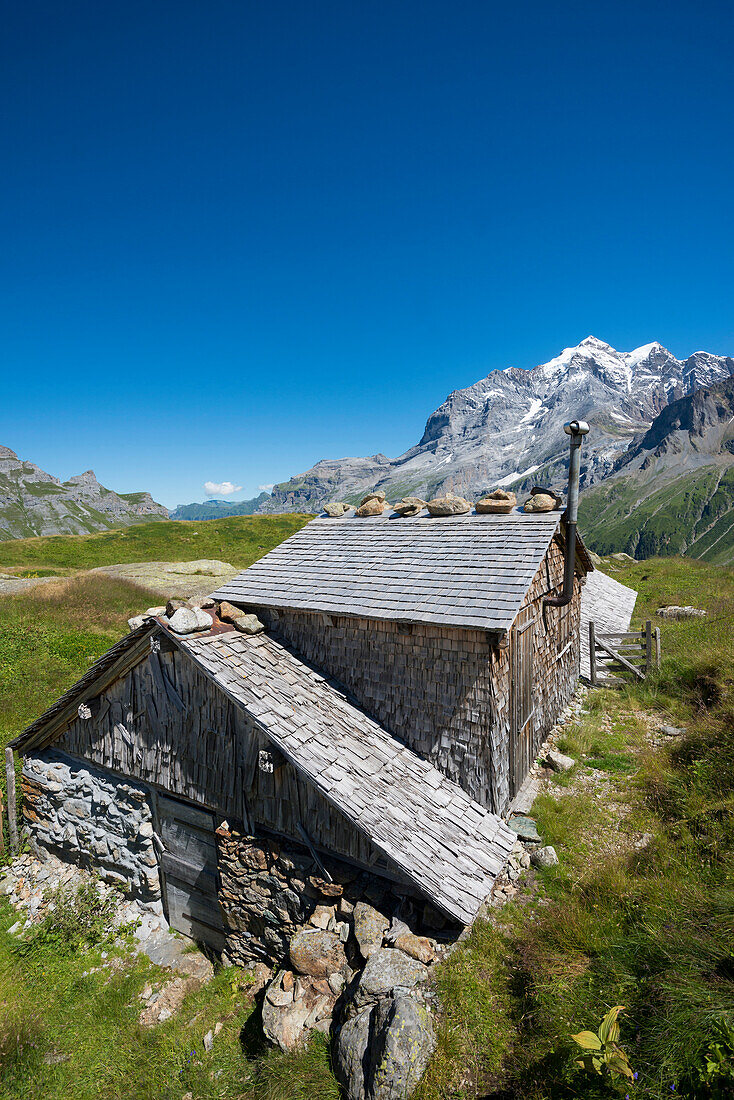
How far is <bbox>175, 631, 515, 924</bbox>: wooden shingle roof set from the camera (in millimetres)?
6371

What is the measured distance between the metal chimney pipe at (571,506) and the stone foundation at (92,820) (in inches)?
393

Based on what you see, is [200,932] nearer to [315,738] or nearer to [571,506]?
[315,738]

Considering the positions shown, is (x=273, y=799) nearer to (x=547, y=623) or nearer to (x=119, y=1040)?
(x=119, y=1040)

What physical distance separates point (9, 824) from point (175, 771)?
5.39 meters

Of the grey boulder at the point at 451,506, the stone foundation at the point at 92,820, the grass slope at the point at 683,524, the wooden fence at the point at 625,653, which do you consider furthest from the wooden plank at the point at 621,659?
the grass slope at the point at 683,524

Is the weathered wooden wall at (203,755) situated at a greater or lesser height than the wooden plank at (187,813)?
greater

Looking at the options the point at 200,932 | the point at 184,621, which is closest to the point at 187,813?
the point at 200,932

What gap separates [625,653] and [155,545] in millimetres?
41107

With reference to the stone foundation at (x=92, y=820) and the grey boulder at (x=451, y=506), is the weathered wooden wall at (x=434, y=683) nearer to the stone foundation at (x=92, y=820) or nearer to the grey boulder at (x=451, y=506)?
the grey boulder at (x=451, y=506)

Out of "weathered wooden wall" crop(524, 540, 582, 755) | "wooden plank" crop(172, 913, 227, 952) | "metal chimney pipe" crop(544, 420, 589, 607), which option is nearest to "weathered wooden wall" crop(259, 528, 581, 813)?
"weathered wooden wall" crop(524, 540, 582, 755)

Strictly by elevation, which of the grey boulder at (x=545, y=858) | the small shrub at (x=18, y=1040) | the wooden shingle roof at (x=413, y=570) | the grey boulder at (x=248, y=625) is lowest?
the small shrub at (x=18, y=1040)

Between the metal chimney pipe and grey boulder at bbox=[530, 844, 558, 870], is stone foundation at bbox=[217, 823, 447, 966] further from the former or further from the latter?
the metal chimney pipe

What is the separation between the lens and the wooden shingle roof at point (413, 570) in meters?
8.05

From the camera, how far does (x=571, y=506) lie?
10391 mm
